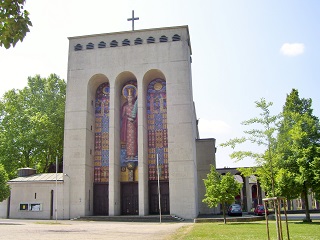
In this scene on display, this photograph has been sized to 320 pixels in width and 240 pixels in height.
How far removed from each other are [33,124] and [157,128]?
1701 cm

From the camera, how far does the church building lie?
118 ft

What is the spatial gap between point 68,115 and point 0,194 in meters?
11.7

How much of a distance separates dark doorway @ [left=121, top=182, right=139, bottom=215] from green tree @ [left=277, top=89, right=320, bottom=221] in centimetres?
1841

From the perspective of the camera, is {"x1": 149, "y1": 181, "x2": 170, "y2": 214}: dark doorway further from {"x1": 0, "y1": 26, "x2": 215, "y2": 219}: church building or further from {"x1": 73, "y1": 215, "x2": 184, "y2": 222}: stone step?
{"x1": 73, "y1": 215, "x2": 184, "y2": 222}: stone step

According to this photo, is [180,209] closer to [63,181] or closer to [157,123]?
[157,123]

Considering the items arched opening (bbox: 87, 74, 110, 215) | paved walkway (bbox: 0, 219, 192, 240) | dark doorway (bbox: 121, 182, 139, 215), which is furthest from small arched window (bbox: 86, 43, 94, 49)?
paved walkway (bbox: 0, 219, 192, 240)

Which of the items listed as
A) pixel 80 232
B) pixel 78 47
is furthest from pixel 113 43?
pixel 80 232

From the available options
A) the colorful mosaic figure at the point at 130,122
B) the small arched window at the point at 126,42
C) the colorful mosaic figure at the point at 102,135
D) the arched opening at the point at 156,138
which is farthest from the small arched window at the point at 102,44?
the arched opening at the point at 156,138

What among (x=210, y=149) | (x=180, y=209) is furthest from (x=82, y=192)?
(x=210, y=149)

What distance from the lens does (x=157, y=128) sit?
39125 mm

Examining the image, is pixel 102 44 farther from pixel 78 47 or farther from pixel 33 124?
pixel 33 124

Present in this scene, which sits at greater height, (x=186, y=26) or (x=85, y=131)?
(x=186, y=26)

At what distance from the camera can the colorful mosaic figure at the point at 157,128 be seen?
3825 cm

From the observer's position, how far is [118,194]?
123 ft
